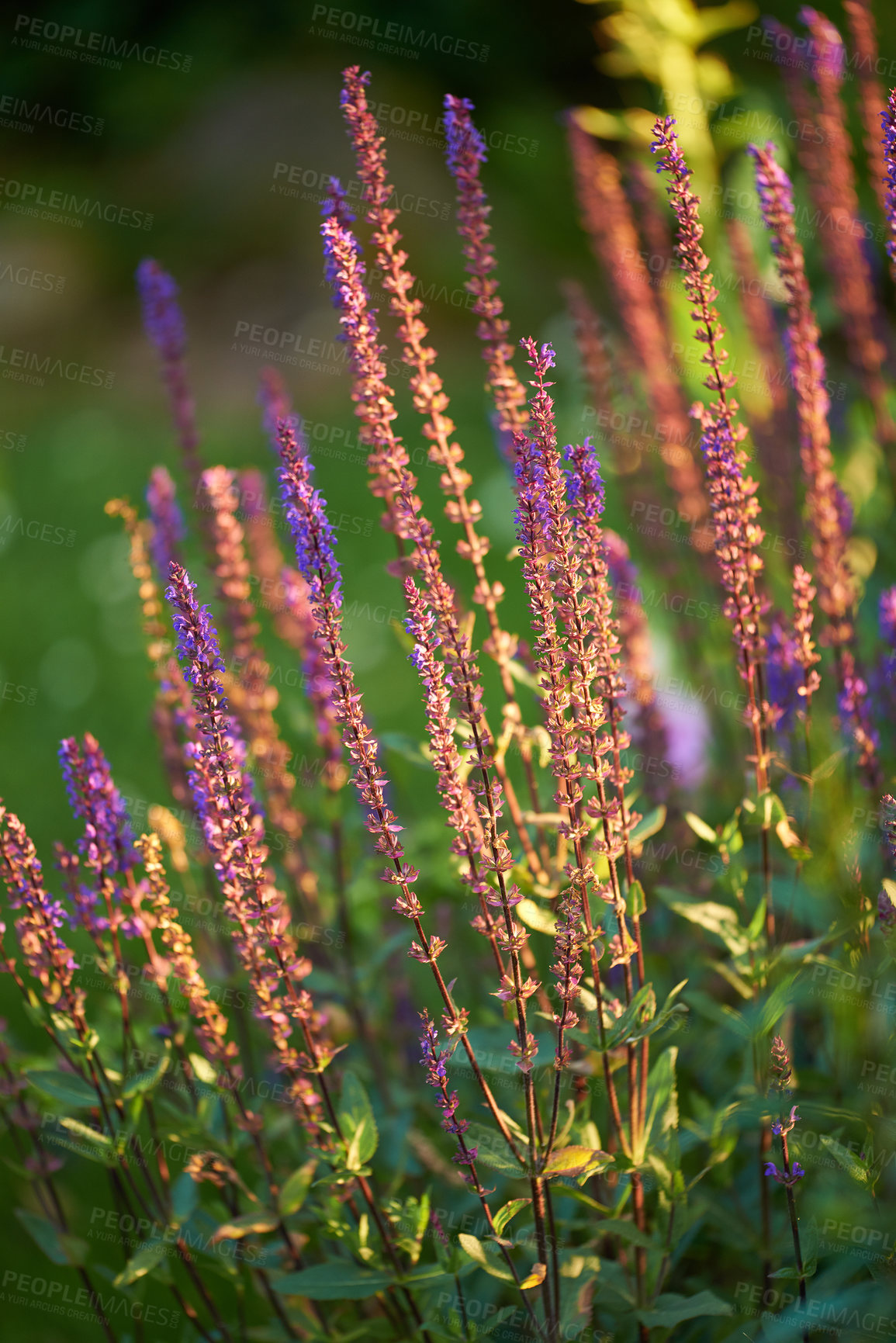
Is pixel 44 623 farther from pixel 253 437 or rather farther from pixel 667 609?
pixel 667 609

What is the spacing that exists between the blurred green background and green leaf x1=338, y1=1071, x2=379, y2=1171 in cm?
315

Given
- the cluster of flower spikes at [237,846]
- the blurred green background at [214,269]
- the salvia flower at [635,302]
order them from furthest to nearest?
the blurred green background at [214,269] → the salvia flower at [635,302] → the cluster of flower spikes at [237,846]

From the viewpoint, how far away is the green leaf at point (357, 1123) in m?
2.04

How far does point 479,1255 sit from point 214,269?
40.3 ft

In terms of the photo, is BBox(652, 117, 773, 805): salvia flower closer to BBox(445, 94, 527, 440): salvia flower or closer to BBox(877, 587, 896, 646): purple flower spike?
BBox(445, 94, 527, 440): salvia flower

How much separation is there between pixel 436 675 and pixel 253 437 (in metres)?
8.66

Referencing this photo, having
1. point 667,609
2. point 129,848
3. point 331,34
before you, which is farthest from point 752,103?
point 331,34

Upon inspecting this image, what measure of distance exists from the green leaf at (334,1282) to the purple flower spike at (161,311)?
224 centimetres

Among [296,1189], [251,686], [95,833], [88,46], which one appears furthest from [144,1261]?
[88,46]

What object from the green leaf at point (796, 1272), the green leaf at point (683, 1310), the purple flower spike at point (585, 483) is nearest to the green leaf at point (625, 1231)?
the green leaf at point (683, 1310)

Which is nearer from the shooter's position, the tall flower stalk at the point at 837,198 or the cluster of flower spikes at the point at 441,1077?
the cluster of flower spikes at the point at 441,1077

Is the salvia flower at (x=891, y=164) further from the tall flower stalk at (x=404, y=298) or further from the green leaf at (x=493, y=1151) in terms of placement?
the green leaf at (x=493, y=1151)

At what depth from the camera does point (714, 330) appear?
1.96 metres

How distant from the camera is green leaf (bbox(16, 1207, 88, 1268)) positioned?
2404mm
